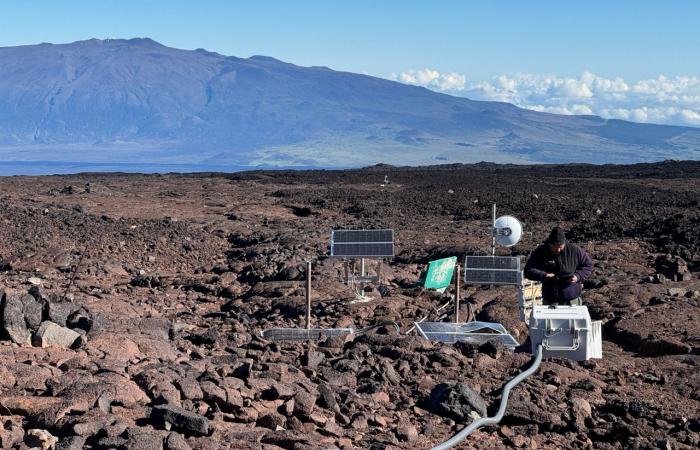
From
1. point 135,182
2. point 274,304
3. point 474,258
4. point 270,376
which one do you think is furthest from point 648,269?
point 135,182

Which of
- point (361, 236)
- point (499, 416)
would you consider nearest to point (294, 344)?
point (499, 416)

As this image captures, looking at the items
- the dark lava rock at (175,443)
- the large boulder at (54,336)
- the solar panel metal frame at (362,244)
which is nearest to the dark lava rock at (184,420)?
the dark lava rock at (175,443)

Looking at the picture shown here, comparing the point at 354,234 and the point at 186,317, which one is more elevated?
the point at 354,234

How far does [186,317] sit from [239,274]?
449 centimetres

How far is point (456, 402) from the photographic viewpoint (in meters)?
7.98

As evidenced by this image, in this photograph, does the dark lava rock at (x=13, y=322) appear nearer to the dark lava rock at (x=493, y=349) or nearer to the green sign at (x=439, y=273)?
the dark lava rock at (x=493, y=349)

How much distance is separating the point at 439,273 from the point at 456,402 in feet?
18.0

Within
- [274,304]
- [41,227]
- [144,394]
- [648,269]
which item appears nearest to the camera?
[144,394]

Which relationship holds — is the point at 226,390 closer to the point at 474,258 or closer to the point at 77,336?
the point at 77,336

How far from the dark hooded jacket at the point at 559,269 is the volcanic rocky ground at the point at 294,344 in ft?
2.51

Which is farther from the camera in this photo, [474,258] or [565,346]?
[474,258]

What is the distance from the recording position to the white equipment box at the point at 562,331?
9.86 m

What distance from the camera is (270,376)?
27.3 feet

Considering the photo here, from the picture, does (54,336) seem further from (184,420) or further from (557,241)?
(557,241)
